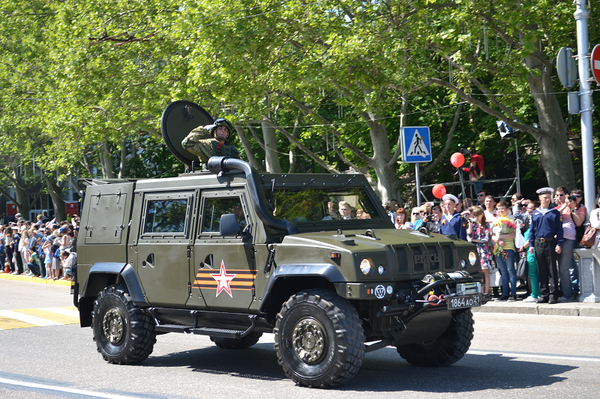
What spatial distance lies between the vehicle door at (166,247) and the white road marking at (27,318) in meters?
5.16

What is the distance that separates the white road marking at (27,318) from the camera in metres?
12.8

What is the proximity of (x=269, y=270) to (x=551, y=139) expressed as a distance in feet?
41.5

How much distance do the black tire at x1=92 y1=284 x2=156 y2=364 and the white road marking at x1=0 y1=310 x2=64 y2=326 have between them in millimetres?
4341

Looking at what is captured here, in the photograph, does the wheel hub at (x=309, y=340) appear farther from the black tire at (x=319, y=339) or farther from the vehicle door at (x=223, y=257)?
the vehicle door at (x=223, y=257)

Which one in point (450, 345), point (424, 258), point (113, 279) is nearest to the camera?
point (424, 258)

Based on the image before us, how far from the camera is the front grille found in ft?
21.9

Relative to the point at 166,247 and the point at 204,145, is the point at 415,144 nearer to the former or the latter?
the point at 204,145

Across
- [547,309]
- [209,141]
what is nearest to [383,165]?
[547,309]

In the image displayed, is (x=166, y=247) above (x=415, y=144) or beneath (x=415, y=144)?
beneath

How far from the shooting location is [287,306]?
6805 mm

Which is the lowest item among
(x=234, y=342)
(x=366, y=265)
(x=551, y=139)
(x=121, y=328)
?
(x=234, y=342)

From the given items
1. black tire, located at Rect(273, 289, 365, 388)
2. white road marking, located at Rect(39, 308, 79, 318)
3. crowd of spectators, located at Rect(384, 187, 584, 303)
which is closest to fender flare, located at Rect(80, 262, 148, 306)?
black tire, located at Rect(273, 289, 365, 388)

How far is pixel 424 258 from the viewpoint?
6.86m

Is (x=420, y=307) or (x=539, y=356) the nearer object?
(x=420, y=307)
